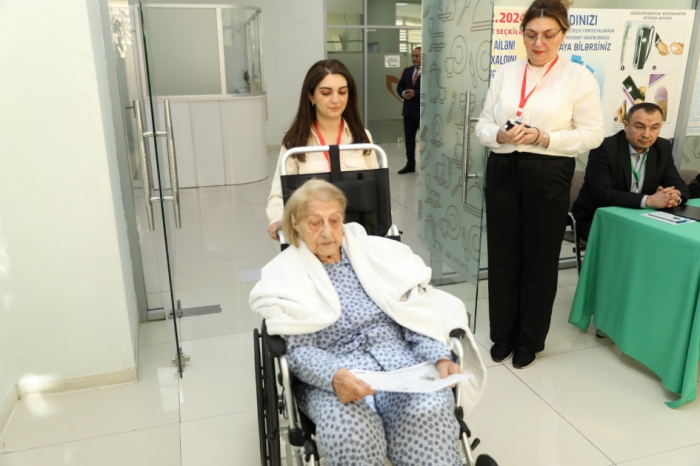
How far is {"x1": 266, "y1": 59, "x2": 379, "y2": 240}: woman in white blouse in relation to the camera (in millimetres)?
2287

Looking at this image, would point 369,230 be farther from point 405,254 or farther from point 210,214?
point 210,214

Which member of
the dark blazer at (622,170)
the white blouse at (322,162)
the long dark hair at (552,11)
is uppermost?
the long dark hair at (552,11)

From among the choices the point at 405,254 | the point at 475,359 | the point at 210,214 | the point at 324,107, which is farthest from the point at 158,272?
the point at 210,214

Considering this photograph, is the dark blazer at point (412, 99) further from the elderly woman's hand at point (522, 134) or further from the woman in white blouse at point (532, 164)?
the elderly woman's hand at point (522, 134)

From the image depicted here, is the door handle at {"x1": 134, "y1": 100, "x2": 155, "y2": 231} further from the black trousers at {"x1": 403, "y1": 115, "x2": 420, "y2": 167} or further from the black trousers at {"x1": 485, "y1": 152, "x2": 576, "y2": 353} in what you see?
the black trousers at {"x1": 403, "y1": 115, "x2": 420, "y2": 167}

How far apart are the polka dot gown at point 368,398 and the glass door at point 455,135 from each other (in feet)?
3.98

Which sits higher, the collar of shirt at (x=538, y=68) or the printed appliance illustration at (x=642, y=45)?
the printed appliance illustration at (x=642, y=45)

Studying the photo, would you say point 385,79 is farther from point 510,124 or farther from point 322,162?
point 322,162

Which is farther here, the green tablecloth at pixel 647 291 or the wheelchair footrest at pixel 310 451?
the green tablecloth at pixel 647 291

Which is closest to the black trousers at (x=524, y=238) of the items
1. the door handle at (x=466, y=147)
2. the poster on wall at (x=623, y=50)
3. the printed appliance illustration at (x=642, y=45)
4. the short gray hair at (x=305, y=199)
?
the door handle at (x=466, y=147)

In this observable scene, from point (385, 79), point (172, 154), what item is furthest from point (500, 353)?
point (385, 79)

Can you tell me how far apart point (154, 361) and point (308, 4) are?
745cm

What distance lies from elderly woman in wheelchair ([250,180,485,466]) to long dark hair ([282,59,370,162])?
46cm

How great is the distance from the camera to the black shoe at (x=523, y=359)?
9.33ft
